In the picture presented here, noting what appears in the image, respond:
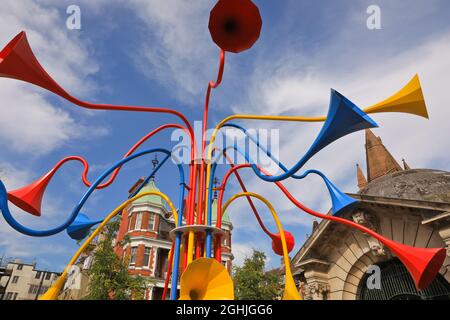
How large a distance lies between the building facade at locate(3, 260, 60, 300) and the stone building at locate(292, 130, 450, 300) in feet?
205

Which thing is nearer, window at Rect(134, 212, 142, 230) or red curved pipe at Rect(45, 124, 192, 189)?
red curved pipe at Rect(45, 124, 192, 189)

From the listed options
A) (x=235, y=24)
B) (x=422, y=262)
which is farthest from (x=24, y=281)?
(x=422, y=262)

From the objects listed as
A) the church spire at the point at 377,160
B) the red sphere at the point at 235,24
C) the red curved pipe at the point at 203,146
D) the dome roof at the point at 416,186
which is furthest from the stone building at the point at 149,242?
the church spire at the point at 377,160

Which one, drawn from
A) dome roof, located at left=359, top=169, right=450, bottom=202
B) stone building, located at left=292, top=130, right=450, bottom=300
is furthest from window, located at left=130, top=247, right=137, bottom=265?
dome roof, located at left=359, top=169, right=450, bottom=202

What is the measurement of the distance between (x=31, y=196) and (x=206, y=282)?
4.80 meters

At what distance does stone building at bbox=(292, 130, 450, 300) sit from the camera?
983 cm

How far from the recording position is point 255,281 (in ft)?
84.2

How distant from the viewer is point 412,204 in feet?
33.4

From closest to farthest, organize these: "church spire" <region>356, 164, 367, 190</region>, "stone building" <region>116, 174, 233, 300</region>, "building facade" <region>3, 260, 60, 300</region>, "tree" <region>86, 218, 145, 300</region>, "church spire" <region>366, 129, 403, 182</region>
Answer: "tree" <region>86, 218, 145, 300</region>, "stone building" <region>116, 174, 233, 300</region>, "church spire" <region>366, 129, 403, 182</region>, "church spire" <region>356, 164, 367, 190</region>, "building facade" <region>3, 260, 60, 300</region>

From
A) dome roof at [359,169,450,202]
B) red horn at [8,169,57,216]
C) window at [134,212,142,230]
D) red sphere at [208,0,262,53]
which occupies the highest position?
window at [134,212,142,230]

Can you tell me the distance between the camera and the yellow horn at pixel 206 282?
16.7 ft

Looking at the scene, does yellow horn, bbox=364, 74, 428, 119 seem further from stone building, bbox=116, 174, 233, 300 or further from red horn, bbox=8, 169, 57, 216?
stone building, bbox=116, 174, 233, 300

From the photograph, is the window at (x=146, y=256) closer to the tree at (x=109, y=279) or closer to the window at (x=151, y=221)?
the window at (x=151, y=221)

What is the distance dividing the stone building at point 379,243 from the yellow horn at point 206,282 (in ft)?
18.7
